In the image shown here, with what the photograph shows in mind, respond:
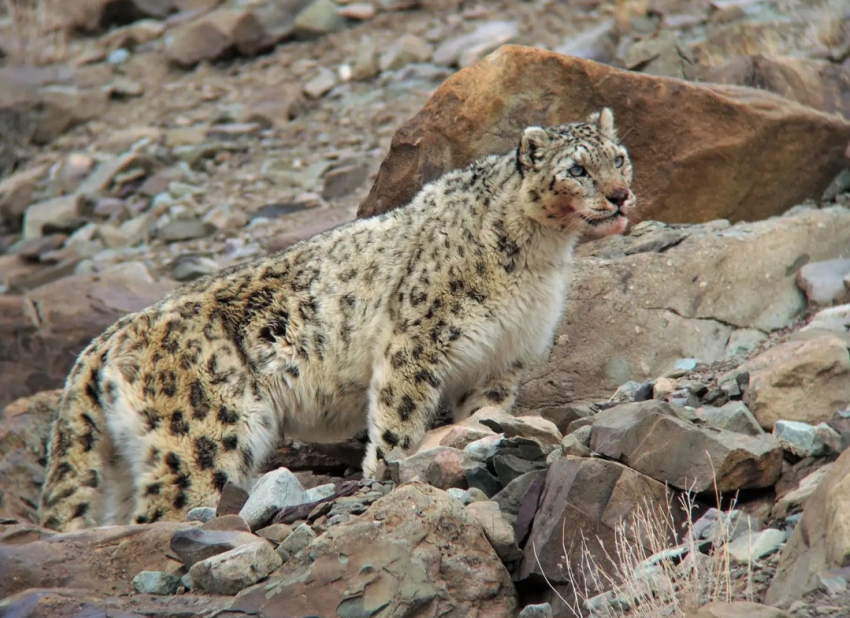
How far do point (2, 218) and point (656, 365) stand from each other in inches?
407

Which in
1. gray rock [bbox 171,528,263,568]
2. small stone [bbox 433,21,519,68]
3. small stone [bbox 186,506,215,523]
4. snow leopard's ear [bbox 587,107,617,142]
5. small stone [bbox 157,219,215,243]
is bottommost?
small stone [bbox 157,219,215,243]

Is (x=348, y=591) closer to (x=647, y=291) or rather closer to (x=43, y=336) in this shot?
(x=647, y=291)

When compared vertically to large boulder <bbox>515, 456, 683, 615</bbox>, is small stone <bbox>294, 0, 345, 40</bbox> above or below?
above

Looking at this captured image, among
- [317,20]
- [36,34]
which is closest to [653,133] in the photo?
[317,20]

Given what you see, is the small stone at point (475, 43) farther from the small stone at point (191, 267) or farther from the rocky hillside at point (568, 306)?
the small stone at point (191, 267)

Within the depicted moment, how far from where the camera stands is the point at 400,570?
4.72m

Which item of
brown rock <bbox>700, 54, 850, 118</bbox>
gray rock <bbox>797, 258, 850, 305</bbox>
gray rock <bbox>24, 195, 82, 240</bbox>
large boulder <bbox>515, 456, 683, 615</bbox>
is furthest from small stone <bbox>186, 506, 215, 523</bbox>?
gray rock <bbox>24, 195, 82, 240</bbox>

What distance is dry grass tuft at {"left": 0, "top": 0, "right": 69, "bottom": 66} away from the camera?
18.4 metres

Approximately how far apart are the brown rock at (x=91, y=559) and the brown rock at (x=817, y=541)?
8.75 ft

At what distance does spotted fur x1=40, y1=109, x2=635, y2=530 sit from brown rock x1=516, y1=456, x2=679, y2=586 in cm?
168

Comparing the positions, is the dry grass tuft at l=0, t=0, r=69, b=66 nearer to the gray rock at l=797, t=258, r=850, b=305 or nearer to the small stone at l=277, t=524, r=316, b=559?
the gray rock at l=797, t=258, r=850, b=305

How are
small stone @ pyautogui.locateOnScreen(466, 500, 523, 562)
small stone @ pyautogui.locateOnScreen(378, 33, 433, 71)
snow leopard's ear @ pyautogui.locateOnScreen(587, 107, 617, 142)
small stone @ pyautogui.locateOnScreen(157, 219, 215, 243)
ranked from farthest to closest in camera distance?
1. small stone @ pyautogui.locateOnScreen(378, 33, 433, 71)
2. small stone @ pyautogui.locateOnScreen(157, 219, 215, 243)
3. snow leopard's ear @ pyautogui.locateOnScreen(587, 107, 617, 142)
4. small stone @ pyautogui.locateOnScreen(466, 500, 523, 562)

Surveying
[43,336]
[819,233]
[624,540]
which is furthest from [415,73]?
[624,540]

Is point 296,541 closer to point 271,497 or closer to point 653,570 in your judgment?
point 271,497
